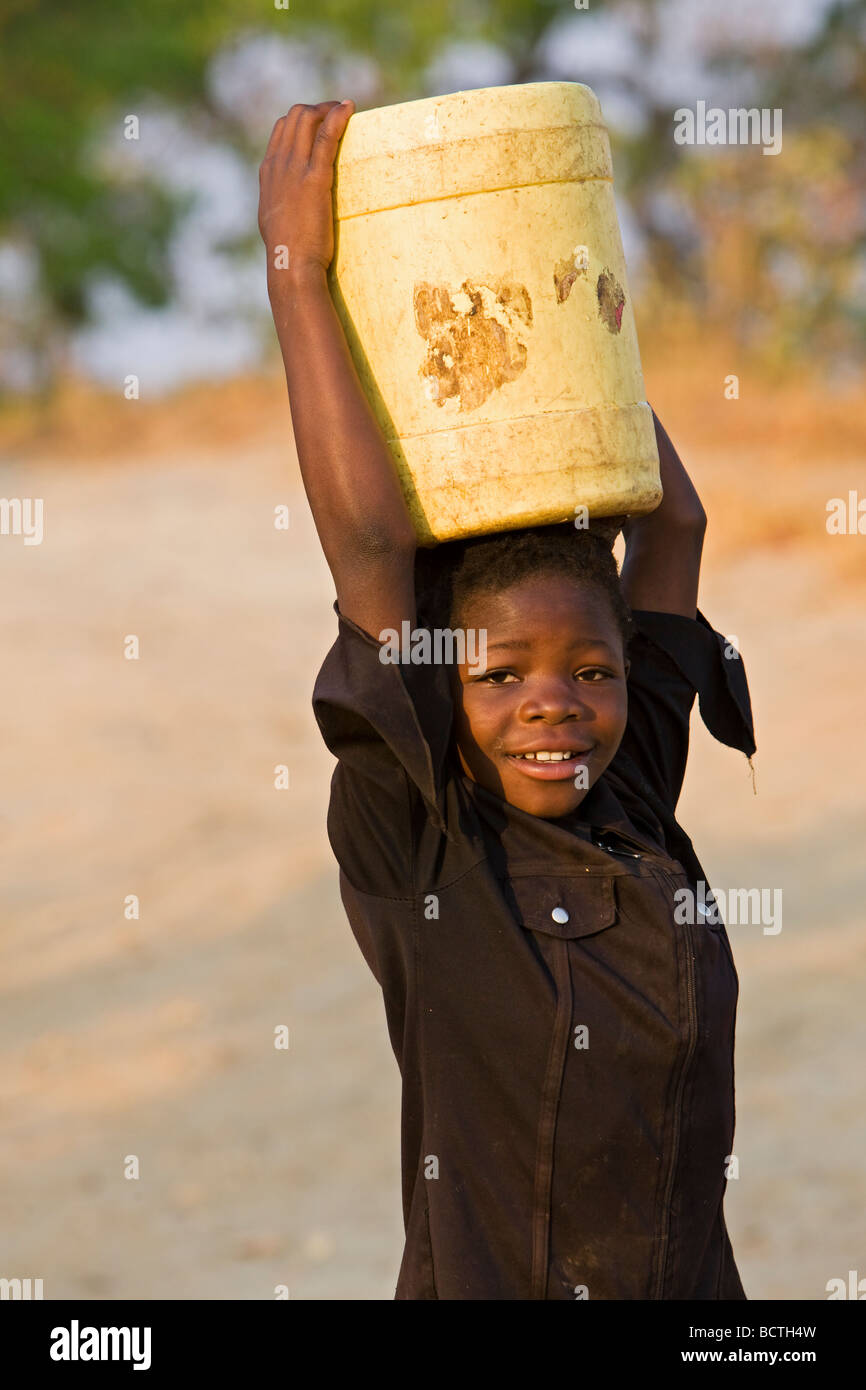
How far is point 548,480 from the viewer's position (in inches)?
70.3

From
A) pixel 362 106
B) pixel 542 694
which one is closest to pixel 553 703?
pixel 542 694

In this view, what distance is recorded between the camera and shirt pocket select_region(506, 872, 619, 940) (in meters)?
1.79

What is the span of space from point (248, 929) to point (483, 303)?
15.1 ft

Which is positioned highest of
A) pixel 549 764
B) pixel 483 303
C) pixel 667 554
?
pixel 483 303

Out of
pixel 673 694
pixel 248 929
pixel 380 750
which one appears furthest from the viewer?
pixel 248 929

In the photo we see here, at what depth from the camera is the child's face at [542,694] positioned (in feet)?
5.90

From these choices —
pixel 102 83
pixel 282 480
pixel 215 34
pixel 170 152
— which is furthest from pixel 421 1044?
pixel 170 152

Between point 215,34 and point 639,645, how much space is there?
568 inches

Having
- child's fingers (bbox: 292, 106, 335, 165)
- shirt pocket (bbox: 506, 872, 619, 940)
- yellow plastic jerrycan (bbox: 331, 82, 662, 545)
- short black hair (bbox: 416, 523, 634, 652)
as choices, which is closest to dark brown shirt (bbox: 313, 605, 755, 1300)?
shirt pocket (bbox: 506, 872, 619, 940)

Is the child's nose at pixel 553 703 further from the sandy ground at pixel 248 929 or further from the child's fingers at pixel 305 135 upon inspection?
the sandy ground at pixel 248 929

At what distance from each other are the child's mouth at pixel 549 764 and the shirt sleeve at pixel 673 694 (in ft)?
0.83

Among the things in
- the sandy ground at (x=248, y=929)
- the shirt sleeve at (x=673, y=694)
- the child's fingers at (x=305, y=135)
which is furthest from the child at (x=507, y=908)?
the sandy ground at (x=248, y=929)

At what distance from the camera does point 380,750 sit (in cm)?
173

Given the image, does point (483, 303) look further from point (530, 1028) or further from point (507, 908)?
point (530, 1028)
